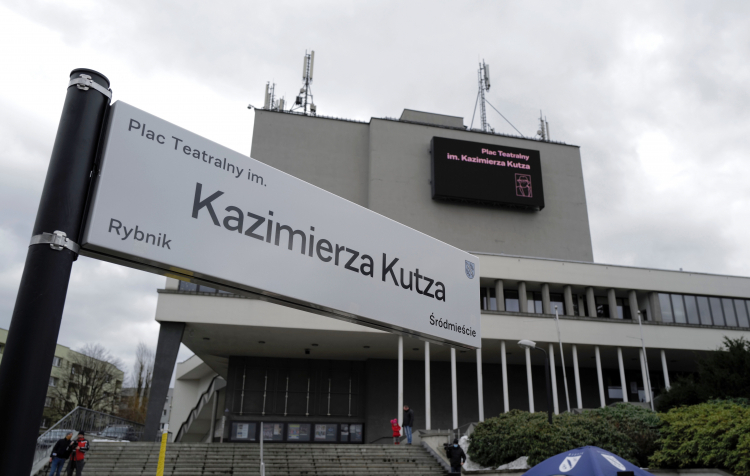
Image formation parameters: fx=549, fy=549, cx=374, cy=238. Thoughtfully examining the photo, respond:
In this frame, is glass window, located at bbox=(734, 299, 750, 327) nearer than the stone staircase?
No

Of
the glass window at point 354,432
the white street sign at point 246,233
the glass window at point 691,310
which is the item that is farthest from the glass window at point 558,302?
the white street sign at point 246,233

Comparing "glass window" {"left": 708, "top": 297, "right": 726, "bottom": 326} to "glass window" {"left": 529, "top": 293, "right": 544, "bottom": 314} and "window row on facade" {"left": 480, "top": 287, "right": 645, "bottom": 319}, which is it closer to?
"window row on facade" {"left": 480, "top": 287, "right": 645, "bottom": 319}

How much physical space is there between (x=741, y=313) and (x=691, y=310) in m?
3.47

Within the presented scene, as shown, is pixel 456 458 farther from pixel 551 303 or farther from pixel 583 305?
pixel 583 305

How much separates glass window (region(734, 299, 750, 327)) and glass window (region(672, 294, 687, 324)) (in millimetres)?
3734

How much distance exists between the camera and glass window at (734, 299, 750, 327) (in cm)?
3464

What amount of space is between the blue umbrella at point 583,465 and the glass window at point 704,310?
3213cm

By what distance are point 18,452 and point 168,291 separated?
28.2 m

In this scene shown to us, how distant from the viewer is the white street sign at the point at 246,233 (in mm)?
2068

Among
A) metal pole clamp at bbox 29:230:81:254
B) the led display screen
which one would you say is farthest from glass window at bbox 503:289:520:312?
metal pole clamp at bbox 29:230:81:254

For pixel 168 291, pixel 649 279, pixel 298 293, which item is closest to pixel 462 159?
pixel 649 279

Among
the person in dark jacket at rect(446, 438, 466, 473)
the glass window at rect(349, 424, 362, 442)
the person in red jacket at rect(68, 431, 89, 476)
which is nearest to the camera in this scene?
the person in red jacket at rect(68, 431, 89, 476)

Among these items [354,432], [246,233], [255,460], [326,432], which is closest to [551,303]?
[354,432]

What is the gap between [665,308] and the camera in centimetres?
3425
